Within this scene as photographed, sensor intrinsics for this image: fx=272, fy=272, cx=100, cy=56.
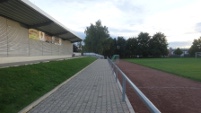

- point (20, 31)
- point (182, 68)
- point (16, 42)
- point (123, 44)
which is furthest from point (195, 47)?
point (16, 42)

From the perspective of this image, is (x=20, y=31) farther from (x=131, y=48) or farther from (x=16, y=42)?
(x=131, y=48)

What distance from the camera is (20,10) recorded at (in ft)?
63.0

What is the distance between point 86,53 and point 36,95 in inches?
3110

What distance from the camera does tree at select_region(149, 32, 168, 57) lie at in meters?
89.4

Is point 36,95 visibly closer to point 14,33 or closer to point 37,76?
point 37,76

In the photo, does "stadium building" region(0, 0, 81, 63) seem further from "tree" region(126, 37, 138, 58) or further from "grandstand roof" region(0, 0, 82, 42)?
"tree" region(126, 37, 138, 58)

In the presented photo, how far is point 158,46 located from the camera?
90938 mm

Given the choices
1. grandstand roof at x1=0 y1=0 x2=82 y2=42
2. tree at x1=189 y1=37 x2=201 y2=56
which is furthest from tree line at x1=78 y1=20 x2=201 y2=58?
grandstand roof at x1=0 y1=0 x2=82 y2=42

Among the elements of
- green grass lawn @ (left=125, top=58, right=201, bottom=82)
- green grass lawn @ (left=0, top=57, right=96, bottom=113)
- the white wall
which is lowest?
green grass lawn @ (left=125, top=58, right=201, bottom=82)

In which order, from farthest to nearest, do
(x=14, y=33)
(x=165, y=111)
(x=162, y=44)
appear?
(x=162, y=44), (x=14, y=33), (x=165, y=111)

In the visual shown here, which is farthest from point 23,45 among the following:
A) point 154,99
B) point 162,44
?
point 162,44

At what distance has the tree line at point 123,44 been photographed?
83.4 m

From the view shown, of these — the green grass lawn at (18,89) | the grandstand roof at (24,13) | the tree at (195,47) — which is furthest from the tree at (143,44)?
the green grass lawn at (18,89)

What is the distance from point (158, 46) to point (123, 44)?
38.4 feet
